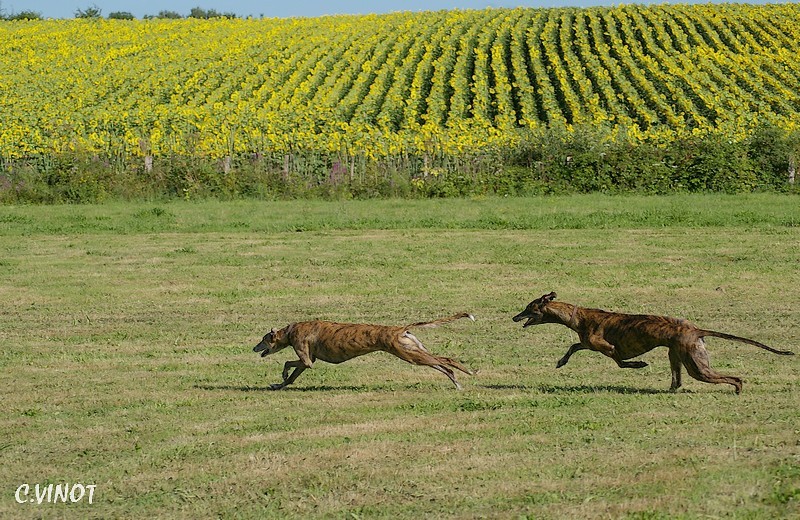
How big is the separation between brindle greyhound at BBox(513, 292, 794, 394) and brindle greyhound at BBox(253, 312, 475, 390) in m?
1.03

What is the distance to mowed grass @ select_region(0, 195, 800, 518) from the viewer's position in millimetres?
6684

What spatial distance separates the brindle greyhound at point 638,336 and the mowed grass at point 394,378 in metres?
0.25

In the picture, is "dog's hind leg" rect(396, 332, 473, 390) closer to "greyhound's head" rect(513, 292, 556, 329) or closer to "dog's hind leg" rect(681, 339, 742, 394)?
"greyhound's head" rect(513, 292, 556, 329)

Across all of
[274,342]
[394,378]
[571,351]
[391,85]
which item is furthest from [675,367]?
[391,85]

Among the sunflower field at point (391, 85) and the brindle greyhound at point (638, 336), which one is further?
the sunflower field at point (391, 85)

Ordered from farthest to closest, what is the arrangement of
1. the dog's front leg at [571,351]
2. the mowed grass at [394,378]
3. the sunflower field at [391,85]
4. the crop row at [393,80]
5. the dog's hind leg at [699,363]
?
the crop row at [393,80] < the sunflower field at [391,85] < the dog's front leg at [571,351] < the dog's hind leg at [699,363] < the mowed grass at [394,378]

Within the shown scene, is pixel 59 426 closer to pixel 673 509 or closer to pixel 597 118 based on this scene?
pixel 673 509

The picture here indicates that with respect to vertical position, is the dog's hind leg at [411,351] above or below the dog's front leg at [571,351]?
above

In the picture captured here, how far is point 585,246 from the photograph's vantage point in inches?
826

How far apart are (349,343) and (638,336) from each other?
Result: 238 cm

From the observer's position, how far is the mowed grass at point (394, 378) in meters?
6.68

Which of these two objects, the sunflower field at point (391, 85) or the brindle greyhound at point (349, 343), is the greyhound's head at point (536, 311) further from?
the sunflower field at point (391, 85)

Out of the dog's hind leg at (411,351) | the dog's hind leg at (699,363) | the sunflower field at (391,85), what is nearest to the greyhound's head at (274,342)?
the dog's hind leg at (411,351)

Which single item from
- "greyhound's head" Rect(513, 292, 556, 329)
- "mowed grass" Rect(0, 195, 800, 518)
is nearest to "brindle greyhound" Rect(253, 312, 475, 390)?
"mowed grass" Rect(0, 195, 800, 518)
